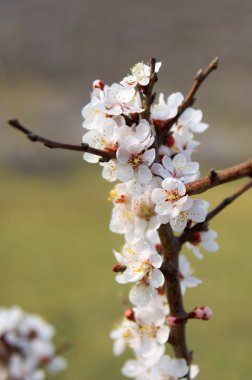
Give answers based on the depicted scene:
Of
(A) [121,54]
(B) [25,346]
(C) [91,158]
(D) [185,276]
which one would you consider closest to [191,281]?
(D) [185,276]

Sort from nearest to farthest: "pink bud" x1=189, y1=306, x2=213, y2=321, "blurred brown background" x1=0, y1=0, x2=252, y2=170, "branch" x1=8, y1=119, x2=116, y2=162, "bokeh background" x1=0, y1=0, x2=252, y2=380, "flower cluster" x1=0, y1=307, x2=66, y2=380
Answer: "branch" x1=8, y1=119, x2=116, y2=162
"pink bud" x1=189, y1=306, x2=213, y2=321
"flower cluster" x1=0, y1=307, x2=66, y2=380
"bokeh background" x1=0, y1=0, x2=252, y2=380
"blurred brown background" x1=0, y1=0, x2=252, y2=170

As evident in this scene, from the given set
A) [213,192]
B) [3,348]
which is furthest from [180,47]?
[3,348]

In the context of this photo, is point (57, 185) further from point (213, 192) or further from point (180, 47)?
point (180, 47)

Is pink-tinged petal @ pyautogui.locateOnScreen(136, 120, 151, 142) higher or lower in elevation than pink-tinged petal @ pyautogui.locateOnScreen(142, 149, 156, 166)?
higher

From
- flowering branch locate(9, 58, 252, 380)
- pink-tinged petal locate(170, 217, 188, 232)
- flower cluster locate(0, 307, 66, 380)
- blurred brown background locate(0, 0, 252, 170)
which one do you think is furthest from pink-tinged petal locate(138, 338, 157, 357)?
blurred brown background locate(0, 0, 252, 170)

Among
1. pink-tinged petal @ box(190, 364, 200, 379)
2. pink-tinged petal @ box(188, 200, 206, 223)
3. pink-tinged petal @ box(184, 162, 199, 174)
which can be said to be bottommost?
pink-tinged petal @ box(190, 364, 200, 379)

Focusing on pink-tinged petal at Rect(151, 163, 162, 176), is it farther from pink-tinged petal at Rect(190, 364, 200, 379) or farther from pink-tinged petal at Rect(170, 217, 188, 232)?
pink-tinged petal at Rect(190, 364, 200, 379)

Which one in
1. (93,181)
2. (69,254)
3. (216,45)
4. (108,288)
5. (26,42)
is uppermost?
(26,42)

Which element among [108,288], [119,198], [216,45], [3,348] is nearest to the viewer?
[119,198]

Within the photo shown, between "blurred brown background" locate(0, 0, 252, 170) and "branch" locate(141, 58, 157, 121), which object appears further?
"blurred brown background" locate(0, 0, 252, 170)

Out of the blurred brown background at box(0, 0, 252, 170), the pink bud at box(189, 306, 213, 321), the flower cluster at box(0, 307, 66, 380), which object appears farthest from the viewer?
the blurred brown background at box(0, 0, 252, 170)
